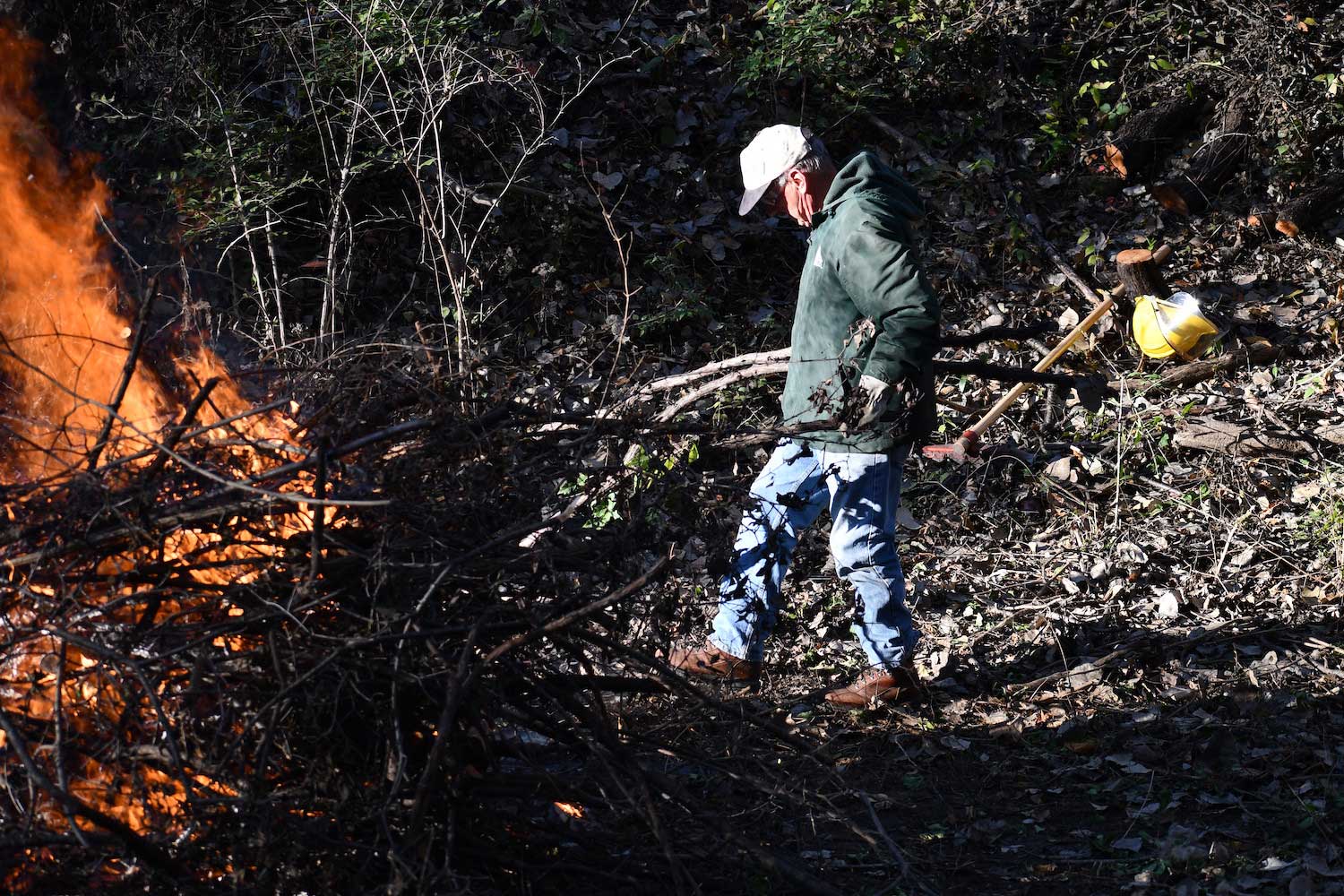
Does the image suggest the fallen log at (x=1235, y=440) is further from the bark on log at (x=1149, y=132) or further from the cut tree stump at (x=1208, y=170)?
the bark on log at (x=1149, y=132)

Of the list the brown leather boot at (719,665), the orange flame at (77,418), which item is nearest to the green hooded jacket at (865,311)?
the brown leather boot at (719,665)

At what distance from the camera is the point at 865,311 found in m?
4.17

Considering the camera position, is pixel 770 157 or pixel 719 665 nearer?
pixel 770 157

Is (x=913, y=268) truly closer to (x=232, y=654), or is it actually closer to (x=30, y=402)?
(x=232, y=654)

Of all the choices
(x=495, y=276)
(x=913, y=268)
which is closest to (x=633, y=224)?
(x=495, y=276)

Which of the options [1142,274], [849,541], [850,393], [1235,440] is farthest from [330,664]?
[1142,274]

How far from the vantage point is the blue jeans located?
14.1 feet

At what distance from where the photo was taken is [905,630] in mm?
4531

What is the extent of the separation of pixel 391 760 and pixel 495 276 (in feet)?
16.4

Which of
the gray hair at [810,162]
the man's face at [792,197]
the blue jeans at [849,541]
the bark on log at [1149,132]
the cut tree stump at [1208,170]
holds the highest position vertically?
the bark on log at [1149,132]

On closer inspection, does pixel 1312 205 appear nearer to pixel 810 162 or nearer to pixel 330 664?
pixel 810 162

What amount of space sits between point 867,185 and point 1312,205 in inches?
195

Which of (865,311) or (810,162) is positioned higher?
(810,162)

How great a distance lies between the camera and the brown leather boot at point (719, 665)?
4.44 m
